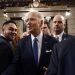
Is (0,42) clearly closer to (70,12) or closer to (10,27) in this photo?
(10,27)

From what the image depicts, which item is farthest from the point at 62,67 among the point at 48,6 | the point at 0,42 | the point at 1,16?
the point at 1,16

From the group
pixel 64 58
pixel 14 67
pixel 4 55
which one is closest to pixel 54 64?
pixel 64 58

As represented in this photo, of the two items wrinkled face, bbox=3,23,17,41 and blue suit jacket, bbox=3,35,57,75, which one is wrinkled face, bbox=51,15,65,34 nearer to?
blue suit jacket, bbox=3,35,57,75

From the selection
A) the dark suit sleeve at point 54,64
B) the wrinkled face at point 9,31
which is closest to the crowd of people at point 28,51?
the wrinkled face at point 9,31

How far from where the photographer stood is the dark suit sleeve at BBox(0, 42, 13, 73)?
8.31 feet

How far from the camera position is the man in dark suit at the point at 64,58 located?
1.79 meters

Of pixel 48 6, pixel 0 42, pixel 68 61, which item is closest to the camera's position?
pixel 68 61

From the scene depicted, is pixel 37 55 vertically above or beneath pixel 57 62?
beneath

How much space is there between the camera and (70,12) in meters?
8.30

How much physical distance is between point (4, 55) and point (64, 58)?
3.00ft

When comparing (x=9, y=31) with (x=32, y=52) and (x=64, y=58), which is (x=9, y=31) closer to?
(x=32, y=52)

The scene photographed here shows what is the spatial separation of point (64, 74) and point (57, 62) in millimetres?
108

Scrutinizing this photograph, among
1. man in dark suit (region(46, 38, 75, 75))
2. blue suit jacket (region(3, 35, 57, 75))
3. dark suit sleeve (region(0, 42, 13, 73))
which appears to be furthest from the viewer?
blue suit jacket (region(3, 35, 57, 75))

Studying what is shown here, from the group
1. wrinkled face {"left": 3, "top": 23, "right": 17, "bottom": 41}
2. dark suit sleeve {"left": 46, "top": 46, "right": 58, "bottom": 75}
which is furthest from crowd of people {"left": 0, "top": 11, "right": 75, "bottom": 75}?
dark suit sleeve {"left": 46, "top": 46, "right": 58, "bottom": 75}
